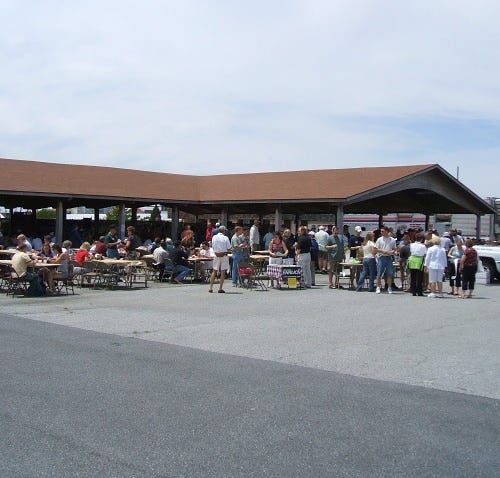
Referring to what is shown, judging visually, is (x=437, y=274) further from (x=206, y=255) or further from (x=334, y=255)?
(x=206, y=255)

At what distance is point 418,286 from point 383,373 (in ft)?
30.4

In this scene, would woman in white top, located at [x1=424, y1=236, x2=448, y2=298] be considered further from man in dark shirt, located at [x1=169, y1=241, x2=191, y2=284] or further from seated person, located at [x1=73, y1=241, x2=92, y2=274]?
seated person, located at [x1=73, y1=241, x2=92, y2=274]

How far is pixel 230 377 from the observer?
23.5ft

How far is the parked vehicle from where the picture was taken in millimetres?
21344

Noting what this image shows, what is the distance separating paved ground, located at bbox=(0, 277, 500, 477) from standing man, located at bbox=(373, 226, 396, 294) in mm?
4544

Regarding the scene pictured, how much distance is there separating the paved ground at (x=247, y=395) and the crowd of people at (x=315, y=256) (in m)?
3.87

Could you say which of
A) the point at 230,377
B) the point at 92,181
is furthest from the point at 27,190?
the point at 230,377

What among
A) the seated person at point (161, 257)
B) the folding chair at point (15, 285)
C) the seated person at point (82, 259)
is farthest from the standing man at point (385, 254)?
the folding chair at point (15, 285)

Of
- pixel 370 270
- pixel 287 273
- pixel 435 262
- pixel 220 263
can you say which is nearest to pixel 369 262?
pixel 370 270

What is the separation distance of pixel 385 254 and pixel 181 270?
584 centimetres

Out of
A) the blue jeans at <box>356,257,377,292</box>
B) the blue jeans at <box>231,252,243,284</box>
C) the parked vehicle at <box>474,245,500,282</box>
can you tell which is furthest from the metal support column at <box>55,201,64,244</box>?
the parked vehicle at <box>474,245,500,282</box>

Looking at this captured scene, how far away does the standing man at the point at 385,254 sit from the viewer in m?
16.7

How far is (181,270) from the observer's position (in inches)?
736

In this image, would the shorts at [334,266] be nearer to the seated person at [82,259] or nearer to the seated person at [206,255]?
the seated person at [206,255]
